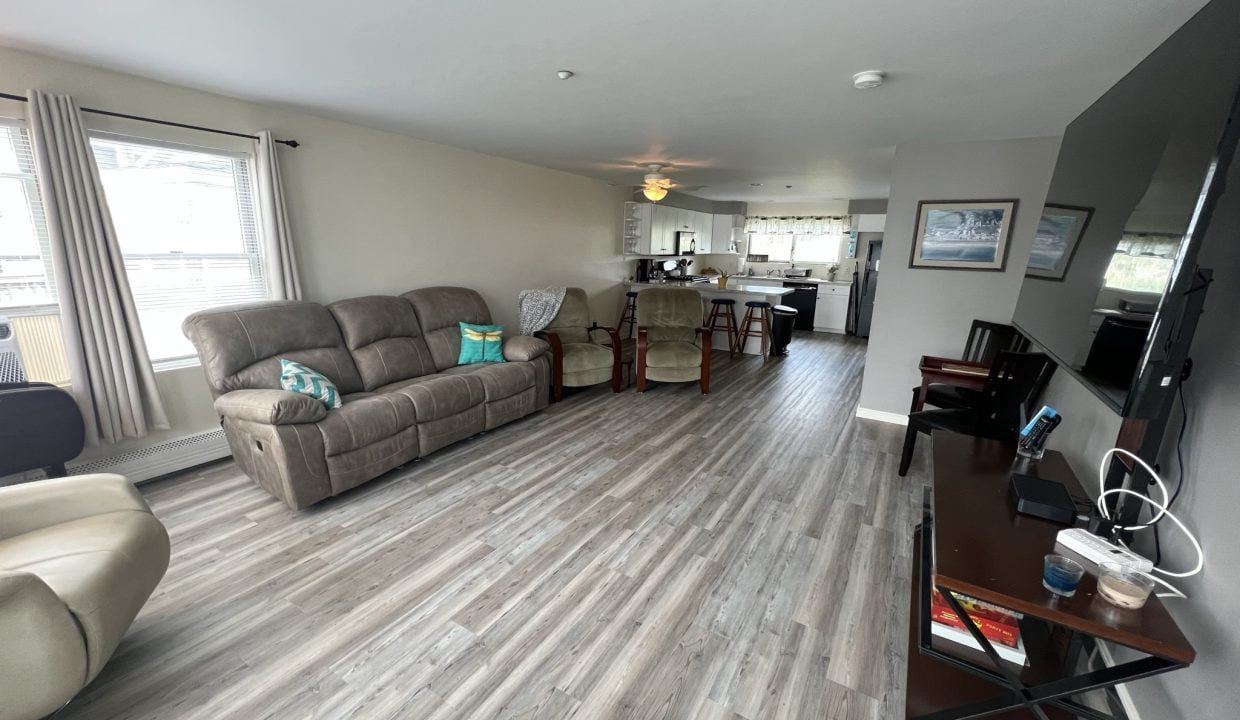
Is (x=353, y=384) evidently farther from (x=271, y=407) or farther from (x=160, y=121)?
(x=160, y=121)

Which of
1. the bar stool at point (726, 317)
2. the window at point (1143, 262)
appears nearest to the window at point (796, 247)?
the bar stool at point (726, 317)

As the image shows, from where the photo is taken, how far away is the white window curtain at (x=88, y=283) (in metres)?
2.31

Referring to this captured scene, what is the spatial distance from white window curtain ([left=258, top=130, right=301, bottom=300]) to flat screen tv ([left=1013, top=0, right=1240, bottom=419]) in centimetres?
413

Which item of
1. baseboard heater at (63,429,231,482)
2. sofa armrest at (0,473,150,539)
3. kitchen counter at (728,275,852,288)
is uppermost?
kitchen counter at (728,275,852,288)

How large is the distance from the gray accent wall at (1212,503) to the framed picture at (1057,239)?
44 cm

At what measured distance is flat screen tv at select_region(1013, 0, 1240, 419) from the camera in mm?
1020

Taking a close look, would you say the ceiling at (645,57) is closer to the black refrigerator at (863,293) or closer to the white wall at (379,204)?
the white wall at (379,204)

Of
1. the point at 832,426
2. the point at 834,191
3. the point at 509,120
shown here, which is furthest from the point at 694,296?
the point at 834,191

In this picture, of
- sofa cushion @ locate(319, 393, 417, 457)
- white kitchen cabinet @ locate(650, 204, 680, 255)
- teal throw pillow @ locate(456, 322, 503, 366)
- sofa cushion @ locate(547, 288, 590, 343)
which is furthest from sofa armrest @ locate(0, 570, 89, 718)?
white kitchen cabinet @ locate(650, 204, 680, 255)

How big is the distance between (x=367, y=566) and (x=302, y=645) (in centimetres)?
44

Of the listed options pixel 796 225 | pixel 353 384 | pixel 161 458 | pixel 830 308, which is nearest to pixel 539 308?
pixel 353 384

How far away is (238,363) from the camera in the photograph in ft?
8.89

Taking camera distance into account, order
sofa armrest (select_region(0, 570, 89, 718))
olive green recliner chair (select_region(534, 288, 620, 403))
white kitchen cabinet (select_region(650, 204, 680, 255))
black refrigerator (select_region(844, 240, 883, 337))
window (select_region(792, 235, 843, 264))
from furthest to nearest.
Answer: window (select_region(792, 235, 843, 264))
black refrigerator (select_region(844, 240, 883, 337))
white kitchen cabinet (select_region(650, 204, 680, 255))
olive green recliner chair (select_region(534, 288, 620, 403))
sofa armrest (select_region(0, 570, 89, 718))

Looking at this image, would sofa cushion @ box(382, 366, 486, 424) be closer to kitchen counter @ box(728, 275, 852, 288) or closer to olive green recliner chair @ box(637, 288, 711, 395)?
olive green recliner chair @ box(637, 288, 711, 395)
